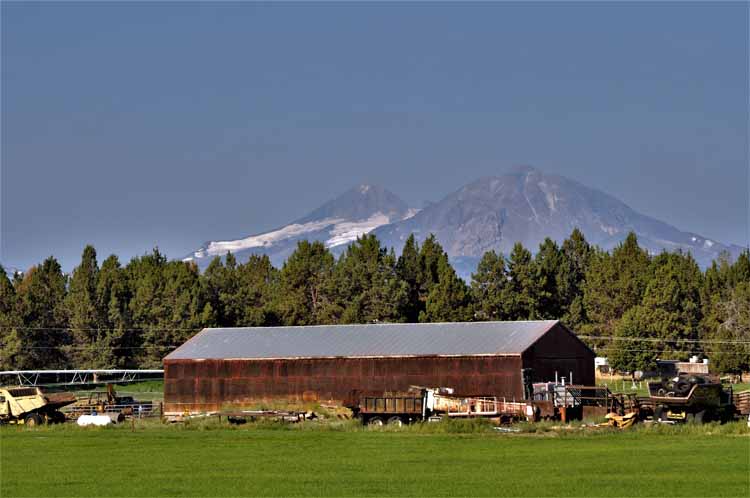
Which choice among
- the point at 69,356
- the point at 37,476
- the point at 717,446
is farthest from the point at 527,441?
the point at 69,356

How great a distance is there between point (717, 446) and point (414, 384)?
101 feet

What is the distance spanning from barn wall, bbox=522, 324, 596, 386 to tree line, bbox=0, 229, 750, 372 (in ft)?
118

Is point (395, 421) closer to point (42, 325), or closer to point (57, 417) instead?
point (57, 417)

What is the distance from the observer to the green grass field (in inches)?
1323

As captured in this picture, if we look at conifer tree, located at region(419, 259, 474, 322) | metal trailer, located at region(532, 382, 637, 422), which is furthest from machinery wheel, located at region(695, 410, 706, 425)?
conifer tree, located at region(419, 259, 474, 322)

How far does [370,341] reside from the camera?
77188 mm

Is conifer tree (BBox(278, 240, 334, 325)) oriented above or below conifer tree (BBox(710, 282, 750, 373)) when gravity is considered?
above

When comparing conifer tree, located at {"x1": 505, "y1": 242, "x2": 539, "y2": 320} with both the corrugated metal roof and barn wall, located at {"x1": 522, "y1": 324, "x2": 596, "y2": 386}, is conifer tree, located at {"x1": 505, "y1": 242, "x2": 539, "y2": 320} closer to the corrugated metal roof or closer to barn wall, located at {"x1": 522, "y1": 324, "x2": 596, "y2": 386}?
barn wall, located at {"x1": 522, "y1": 324, "x2": 596, "y2": 386}

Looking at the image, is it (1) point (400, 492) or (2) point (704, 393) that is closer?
(1) point (400, 492)

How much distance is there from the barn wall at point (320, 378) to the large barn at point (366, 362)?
5 centimetres

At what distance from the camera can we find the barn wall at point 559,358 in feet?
238

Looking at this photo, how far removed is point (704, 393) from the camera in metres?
55.6

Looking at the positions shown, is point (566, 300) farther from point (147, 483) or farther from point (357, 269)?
point (147, 483)

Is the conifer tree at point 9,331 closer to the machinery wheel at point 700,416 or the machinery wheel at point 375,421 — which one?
the machinery wheel at point 375,421
